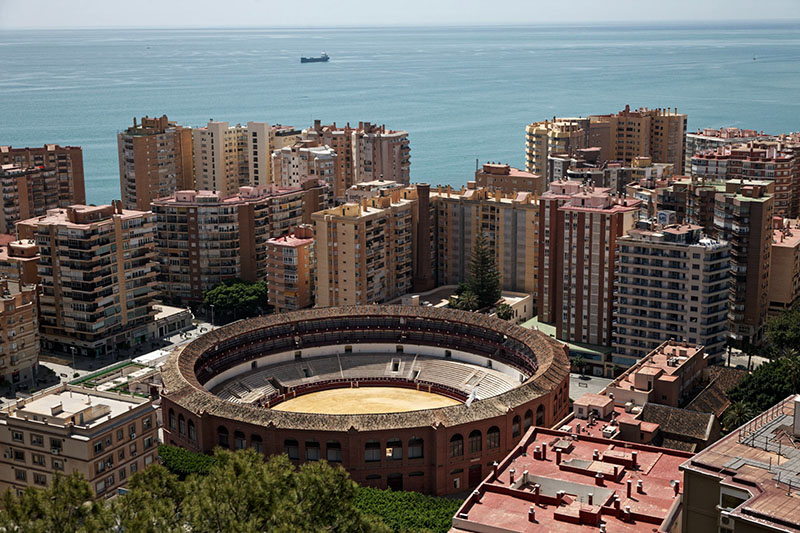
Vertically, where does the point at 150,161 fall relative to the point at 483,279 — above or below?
above

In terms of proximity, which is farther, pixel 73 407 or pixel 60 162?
pixel 60 162

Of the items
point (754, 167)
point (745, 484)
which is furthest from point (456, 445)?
point (754, 167)

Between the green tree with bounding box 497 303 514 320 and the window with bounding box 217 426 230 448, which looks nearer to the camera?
the window with bounding box 217 426 230 448

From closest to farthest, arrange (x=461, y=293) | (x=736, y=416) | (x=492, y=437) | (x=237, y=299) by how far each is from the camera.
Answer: (x=492, y=437)
(x=736, y=416)
(x=237, y=299)
(x=461, y=293)

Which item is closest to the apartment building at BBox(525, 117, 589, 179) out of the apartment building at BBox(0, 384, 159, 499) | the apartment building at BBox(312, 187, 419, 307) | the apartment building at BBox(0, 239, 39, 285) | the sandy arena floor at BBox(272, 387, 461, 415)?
the apartment building at BBox(312, 187, 419, 307)

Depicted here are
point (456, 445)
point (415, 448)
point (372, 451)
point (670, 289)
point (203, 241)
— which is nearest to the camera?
point (372, 451)

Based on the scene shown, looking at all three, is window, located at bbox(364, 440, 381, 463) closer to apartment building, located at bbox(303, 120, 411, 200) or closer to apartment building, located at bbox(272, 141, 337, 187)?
apartment building, located at bbox(272, 141, 337, 187)

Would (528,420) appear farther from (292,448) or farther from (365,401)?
(365,401)
